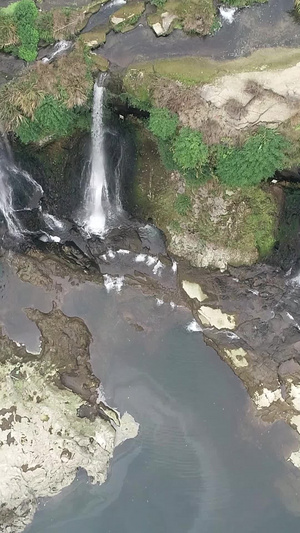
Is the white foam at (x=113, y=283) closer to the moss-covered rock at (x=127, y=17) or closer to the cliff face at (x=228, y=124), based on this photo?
the cliff face at (x=228, y=124)

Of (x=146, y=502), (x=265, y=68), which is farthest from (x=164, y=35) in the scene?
(x=146, y=502)

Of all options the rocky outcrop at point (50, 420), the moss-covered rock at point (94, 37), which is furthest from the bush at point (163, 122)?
the rocky outcrop at point (50, 420)

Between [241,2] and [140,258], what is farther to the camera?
[140,258]

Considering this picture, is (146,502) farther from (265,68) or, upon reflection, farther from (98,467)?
(265,68)

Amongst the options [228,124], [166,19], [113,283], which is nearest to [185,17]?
[166,19]

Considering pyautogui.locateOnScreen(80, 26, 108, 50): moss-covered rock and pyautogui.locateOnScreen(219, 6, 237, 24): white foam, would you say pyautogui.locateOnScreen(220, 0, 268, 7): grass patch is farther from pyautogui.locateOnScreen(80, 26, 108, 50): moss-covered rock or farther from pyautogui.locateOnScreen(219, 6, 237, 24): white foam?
pyautogui.locateOnScreen(80, 26, 108, 50): moss-covered rock

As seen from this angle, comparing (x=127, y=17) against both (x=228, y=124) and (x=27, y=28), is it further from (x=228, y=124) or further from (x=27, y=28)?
(x=228, y=124)
